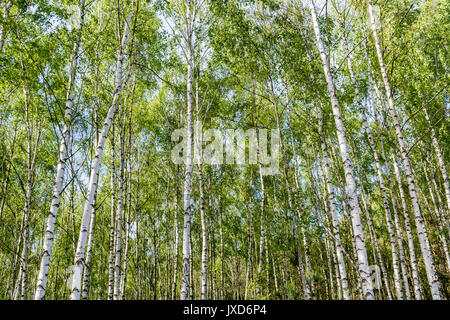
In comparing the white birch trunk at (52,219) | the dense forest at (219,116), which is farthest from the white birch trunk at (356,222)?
the white birch trunk at (52,219)

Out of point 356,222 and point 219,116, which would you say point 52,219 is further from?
point 219,116

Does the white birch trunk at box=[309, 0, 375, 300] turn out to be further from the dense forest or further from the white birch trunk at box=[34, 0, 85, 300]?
the white birch trunk at box=[34, 0, 85, 300]

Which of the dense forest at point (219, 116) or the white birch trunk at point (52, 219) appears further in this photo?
the dense forest at point (219, 116)

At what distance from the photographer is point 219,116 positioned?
555 inches

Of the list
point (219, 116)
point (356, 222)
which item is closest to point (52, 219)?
point (356, 222)

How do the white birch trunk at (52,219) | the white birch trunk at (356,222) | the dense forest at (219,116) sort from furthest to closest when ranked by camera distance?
the dense forest at (219,116) → the white birch trunk at (52,219) → the white birch trunk at (356,222)

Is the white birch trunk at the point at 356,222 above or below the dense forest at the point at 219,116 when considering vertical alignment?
below

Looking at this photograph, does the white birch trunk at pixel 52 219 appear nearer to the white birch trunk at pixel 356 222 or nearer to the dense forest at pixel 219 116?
the dense forest at pixel 219 116

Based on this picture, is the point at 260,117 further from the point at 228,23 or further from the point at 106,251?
the point at 106,251

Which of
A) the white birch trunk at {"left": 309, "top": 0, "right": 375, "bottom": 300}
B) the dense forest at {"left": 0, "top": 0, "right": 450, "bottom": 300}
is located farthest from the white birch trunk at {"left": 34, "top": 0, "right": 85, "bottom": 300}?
the white birch trunk at {"left": 309, "top": 0, "right": 375, "bottom": 300}

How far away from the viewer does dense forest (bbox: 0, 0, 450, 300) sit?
6.70 meters

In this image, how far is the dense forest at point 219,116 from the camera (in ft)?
22.0

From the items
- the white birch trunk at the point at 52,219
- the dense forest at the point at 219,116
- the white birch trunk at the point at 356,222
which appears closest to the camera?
the white birch trunk at the point at 356,222

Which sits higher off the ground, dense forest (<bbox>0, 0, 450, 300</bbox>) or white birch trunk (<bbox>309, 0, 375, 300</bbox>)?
dense forest (<bbox>0, 0, 450, 300</bbox>)
